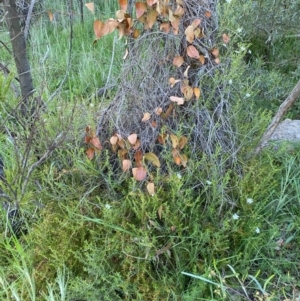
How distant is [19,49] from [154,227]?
65.3 inches

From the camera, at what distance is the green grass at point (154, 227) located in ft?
6.82

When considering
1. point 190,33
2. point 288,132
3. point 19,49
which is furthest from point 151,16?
point 288,132

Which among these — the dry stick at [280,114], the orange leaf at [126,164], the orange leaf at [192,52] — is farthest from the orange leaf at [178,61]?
the dry stick at [280,114]

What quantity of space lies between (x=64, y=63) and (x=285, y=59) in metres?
2.15

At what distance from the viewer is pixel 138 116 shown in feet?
8.01

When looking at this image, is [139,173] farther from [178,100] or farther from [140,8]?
[140,8]

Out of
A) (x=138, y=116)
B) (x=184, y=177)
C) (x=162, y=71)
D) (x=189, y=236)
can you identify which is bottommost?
(x=189, y=236)

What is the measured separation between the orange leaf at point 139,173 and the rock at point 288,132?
1.19 metres

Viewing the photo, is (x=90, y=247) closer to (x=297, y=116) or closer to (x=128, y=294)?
(x=128, y=294)

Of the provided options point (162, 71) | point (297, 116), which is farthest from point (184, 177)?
point (297, 116)

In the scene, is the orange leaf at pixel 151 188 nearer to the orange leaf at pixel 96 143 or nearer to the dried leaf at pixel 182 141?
the dried leaf at pixel 182 141

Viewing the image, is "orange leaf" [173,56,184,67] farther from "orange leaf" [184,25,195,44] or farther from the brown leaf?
the brown leaf

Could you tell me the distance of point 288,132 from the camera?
3.10 metres

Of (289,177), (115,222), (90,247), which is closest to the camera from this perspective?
(90,247)
